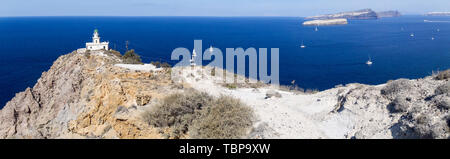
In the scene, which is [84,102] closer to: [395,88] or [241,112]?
[241,112]

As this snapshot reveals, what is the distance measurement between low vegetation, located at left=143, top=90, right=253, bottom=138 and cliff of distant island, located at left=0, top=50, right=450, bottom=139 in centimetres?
3

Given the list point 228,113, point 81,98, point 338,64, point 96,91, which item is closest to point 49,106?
point 81,98

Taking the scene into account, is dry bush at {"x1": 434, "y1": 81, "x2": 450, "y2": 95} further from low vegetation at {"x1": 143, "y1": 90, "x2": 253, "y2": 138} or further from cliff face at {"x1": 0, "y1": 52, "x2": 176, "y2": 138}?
cliff face at {"x1": 0, "y1": 52, "x2": 176, "y2": 138}

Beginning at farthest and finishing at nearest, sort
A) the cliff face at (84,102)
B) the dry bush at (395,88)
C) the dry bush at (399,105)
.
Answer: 1. the cliff face at (84,102)
2. the dry bush at (395,88)
3. the dry bush at (399,105)

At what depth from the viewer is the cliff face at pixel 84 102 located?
1218 cm

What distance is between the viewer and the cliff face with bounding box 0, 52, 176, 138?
480 inches

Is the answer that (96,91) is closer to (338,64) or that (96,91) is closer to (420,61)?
(338,64)

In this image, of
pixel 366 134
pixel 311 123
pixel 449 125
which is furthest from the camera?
pixel 311 123

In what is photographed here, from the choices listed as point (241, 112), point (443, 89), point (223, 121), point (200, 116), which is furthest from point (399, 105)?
point (200, 116)

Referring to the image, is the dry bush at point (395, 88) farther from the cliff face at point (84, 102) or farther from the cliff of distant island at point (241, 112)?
the cliff face at point (84, 102)

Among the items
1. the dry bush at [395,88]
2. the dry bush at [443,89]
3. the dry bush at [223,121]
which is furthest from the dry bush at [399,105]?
the dry bush at [223,121]

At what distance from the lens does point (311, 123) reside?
12.3 metres

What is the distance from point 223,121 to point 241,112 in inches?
38.8
